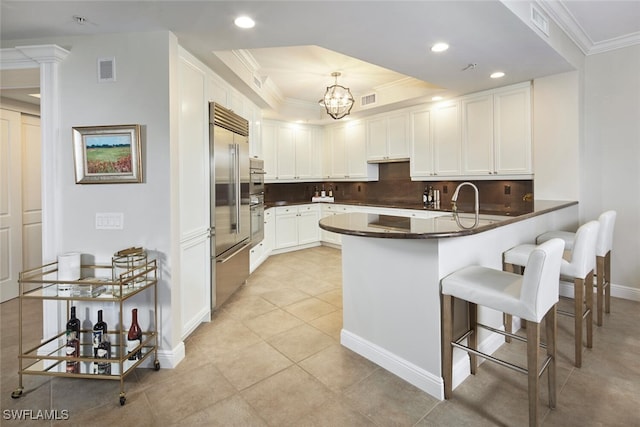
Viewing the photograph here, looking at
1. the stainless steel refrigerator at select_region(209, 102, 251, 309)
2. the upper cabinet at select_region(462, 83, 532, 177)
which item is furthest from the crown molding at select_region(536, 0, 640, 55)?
the stainless steel refrigerator at select_region(209, 102, 251, 309)

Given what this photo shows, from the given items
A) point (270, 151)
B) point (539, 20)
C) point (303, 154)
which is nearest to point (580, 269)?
point (539, 20)

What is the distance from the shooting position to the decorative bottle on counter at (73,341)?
2.19 meters

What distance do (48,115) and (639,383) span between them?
173 inches

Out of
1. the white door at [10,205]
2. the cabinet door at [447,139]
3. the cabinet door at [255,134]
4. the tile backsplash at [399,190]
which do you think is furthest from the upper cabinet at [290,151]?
the white door at [10,205]

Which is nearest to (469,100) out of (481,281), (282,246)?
(481,281)

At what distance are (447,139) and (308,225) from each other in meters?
2.86

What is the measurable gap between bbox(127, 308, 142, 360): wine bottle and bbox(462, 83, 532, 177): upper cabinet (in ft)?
13.5

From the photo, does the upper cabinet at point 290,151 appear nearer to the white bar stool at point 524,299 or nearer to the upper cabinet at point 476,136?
the upper cabinet at point 476,136

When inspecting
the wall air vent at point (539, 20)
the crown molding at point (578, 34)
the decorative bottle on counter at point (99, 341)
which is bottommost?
the decorative bottle on counter at point (99, 341)

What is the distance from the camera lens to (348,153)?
6094 millimetres

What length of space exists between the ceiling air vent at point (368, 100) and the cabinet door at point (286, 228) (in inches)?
85.8

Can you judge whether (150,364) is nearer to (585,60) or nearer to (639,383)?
(639,383)

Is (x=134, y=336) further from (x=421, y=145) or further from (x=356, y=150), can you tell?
(x=356, y=150)

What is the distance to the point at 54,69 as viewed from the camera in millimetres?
2336
